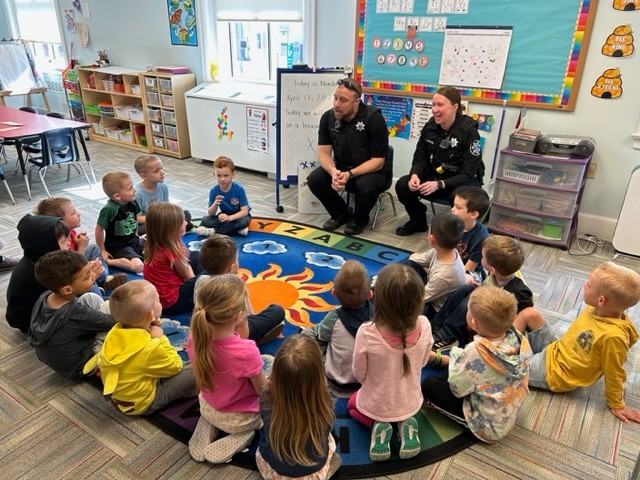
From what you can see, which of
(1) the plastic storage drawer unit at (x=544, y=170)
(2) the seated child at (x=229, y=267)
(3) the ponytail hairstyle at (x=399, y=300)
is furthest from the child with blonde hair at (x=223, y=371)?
(1) the plastic storage drawer unit at (x=544, y=170)

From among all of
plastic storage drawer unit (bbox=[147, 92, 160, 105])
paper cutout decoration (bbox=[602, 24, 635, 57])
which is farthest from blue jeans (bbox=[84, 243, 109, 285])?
paper cutout decoration (bbox=[602, 24, 635, 57])

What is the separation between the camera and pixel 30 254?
2189mm

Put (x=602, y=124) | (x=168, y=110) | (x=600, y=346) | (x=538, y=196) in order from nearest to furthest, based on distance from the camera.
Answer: (x=600, y=346)
(x=602, y=124)
(x=538, y=196)
(x=168, y=110)

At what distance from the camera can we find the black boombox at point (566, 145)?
3185 millimetres

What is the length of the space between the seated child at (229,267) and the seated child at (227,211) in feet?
4.22

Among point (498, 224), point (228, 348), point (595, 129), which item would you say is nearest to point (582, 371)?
point (228, 348)

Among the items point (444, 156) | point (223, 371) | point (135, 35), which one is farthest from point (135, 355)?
point (135, 35)

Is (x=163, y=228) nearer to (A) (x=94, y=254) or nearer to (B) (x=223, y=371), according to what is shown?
(A) (x=94, y=254)

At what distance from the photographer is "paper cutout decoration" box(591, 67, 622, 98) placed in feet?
10.3

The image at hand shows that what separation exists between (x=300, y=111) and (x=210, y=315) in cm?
268

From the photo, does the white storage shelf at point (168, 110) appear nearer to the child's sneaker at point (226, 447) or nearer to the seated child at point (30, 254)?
the seated child at point (30, 254)

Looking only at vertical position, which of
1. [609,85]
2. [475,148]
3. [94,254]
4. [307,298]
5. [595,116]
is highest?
[609,85]

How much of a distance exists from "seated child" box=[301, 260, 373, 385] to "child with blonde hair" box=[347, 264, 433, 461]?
Result: 18 centimetres

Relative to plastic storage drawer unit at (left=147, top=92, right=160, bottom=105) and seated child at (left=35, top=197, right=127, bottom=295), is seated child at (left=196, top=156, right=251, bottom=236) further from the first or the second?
plastic storage drawer unit at (left=147, top=92, right=160, bottom=105)
